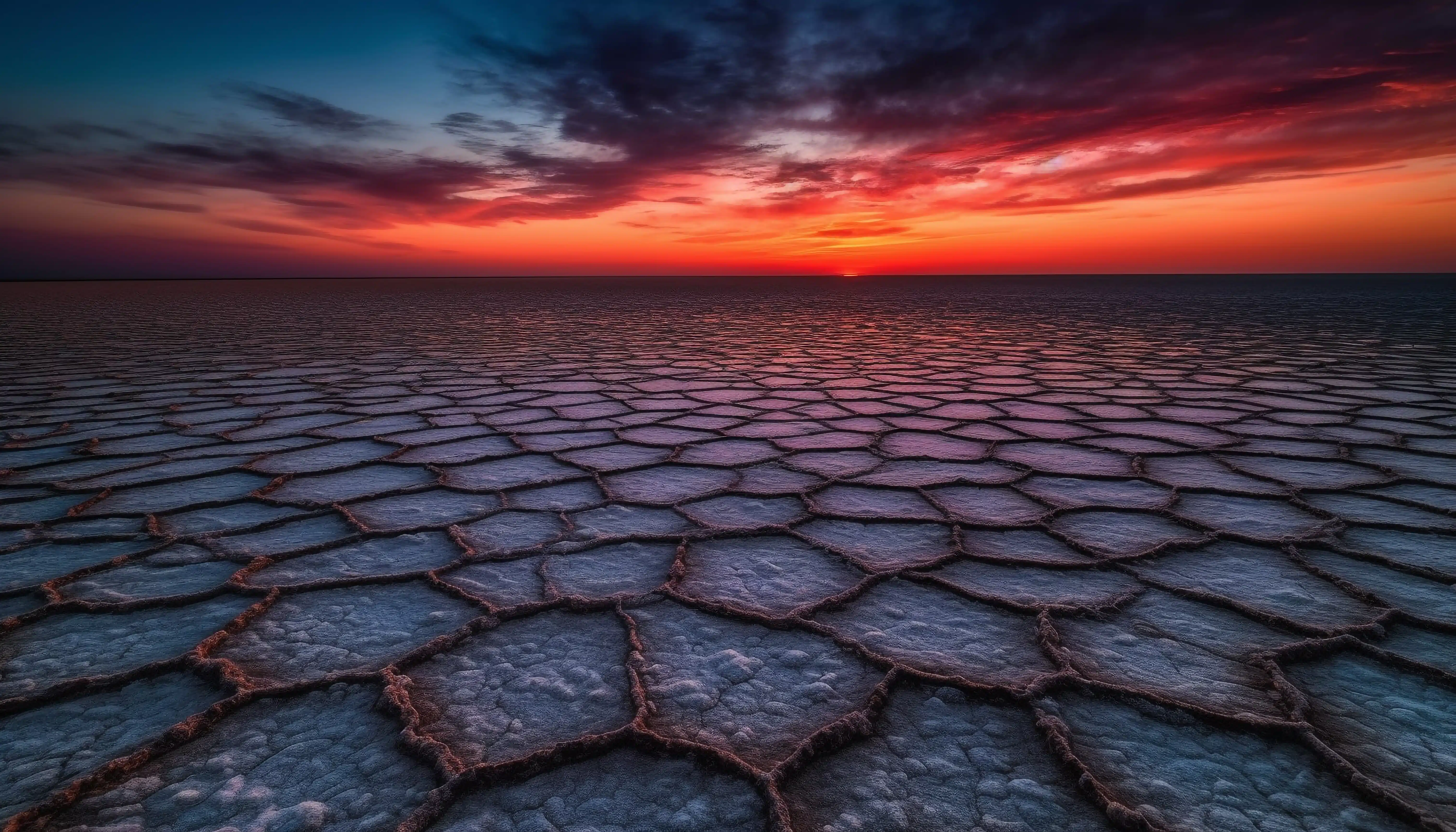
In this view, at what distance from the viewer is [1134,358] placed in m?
4.58

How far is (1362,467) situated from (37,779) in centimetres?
281

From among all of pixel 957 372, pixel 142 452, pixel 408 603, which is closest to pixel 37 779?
pixel 408 603

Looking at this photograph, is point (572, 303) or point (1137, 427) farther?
point (572, 303)

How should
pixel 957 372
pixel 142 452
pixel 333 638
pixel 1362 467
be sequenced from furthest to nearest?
pixel 957 372, pixel 142 452, pixel 1362 467, pixel 333 638

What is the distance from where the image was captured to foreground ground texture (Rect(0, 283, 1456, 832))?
0.78 metres

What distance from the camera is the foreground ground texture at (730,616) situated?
0.78 metres

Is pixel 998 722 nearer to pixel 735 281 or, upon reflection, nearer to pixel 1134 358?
pixel 1134 358

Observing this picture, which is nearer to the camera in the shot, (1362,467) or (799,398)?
(1362,467)

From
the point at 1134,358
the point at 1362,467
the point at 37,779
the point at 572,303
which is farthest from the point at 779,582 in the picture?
the point at 572,303

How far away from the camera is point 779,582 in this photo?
130 centimetres

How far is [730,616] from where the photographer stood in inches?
46.0

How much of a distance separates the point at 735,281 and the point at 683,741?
46.6 meters

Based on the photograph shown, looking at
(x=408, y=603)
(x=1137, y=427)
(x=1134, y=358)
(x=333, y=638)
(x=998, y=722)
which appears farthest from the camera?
(x=1134, y=358)

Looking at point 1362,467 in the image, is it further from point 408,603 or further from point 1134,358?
point 1134,358
